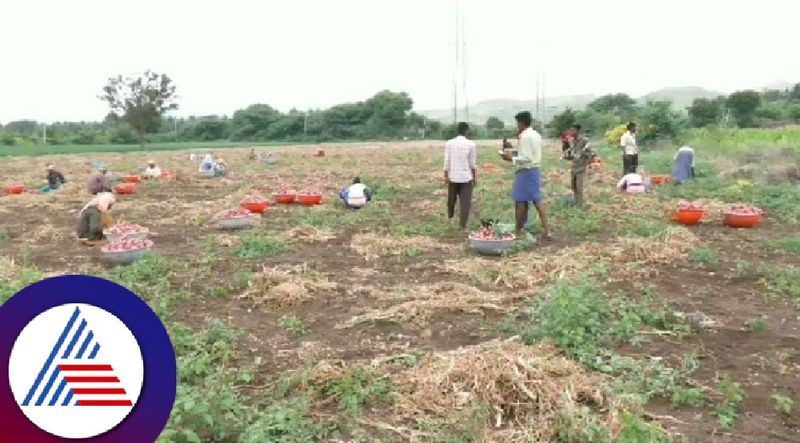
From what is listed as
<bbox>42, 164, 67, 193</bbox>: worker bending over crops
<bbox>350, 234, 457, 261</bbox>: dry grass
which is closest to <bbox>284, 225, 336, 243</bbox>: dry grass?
<bbox>350, 234, 457, 261</bbox>: dry grass

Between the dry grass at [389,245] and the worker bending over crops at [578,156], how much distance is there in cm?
348

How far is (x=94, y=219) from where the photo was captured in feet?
31.7

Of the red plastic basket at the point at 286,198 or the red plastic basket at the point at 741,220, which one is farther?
the red plastic basket at the point at 286,198

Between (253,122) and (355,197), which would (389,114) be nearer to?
(253,122)

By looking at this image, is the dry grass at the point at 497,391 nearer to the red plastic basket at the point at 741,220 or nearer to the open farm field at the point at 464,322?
the open farm field at the point at 464,322

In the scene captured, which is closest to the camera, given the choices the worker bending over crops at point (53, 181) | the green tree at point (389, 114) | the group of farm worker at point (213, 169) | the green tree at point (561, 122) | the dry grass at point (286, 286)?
the dry grass at point (286, 286)

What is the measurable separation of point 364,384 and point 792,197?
1141 centimetres

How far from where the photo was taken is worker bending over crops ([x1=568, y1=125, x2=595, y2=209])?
1116 cm

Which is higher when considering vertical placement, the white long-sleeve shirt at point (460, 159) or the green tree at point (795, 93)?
the green tree at point (795, 93)

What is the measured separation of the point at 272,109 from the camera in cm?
6094

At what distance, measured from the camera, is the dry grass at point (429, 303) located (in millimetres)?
5828

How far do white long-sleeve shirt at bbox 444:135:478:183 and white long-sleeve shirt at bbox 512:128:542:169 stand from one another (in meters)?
0.85

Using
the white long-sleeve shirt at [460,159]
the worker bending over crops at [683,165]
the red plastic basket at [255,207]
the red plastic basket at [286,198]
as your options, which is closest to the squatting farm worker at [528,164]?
the white long-sleeve shirt at [460,159]

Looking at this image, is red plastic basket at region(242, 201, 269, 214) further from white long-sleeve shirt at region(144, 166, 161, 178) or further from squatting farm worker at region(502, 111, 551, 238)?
white long-sleeve shirt at region(144, 166, 161, 178)
